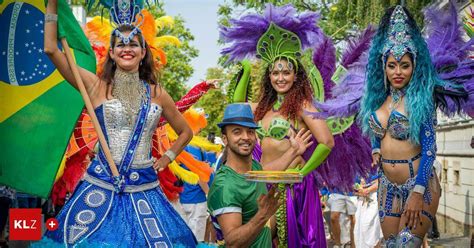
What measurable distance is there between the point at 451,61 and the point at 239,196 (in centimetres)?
280

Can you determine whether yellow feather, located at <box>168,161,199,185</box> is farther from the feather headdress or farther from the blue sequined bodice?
the blue sequined bodice

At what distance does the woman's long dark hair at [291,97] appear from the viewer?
26.6 feet

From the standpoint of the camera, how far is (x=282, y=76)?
8.17 meters

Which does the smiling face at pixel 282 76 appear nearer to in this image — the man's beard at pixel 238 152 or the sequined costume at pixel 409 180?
the sequined costume at pixel 409 180

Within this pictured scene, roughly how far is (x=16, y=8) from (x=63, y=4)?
85 centimetres

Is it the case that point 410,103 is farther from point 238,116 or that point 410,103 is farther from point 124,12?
point 124,12

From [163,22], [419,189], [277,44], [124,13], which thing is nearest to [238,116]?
[124,13]

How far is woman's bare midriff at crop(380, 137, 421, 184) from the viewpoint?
7.34 meters

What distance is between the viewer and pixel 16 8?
739 cm

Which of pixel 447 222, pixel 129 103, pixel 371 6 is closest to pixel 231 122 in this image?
pixel 129 103

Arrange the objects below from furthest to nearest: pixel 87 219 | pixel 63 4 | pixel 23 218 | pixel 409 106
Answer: pixel 23 218
pixel 409 106
pixel 63 4
pixel 87 219

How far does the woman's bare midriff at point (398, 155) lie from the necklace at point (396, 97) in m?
0.22

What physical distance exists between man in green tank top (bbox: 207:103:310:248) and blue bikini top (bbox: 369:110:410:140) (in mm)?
1799

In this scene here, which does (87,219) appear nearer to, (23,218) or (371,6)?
(23,218)
